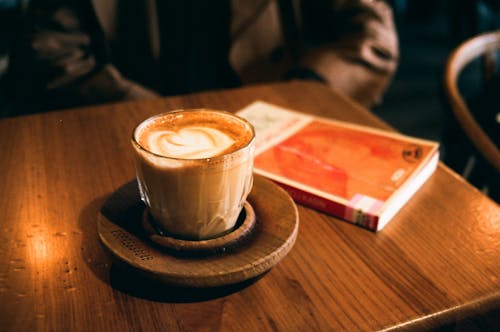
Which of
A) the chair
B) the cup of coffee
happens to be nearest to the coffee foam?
the cup of coffee

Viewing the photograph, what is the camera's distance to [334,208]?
0.67 m

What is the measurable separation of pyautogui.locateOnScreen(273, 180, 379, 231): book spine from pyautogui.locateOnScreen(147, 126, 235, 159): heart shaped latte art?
0.17 metres

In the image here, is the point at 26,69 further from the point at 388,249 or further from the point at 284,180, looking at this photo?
the point at 388,249

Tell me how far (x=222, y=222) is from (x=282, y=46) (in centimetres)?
137

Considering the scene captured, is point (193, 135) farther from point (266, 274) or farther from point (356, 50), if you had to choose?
point (356, 50)

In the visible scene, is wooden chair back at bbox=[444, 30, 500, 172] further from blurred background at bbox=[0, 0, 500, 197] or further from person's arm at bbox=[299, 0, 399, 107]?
person's arm at bbox=[299, 0, 399, 107]

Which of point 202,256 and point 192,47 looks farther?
point 192,47

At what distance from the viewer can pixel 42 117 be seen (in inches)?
38.0

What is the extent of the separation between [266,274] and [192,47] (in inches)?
57.2

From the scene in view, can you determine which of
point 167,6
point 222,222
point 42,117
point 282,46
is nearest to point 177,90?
point 167,6

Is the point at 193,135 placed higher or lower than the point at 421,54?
higher

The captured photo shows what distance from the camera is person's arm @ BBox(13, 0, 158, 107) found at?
5.10ft

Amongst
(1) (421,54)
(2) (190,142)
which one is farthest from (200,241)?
(1) (421,54)

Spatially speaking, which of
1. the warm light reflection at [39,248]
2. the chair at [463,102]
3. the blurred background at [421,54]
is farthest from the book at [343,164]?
the blurred background at [421,54]
